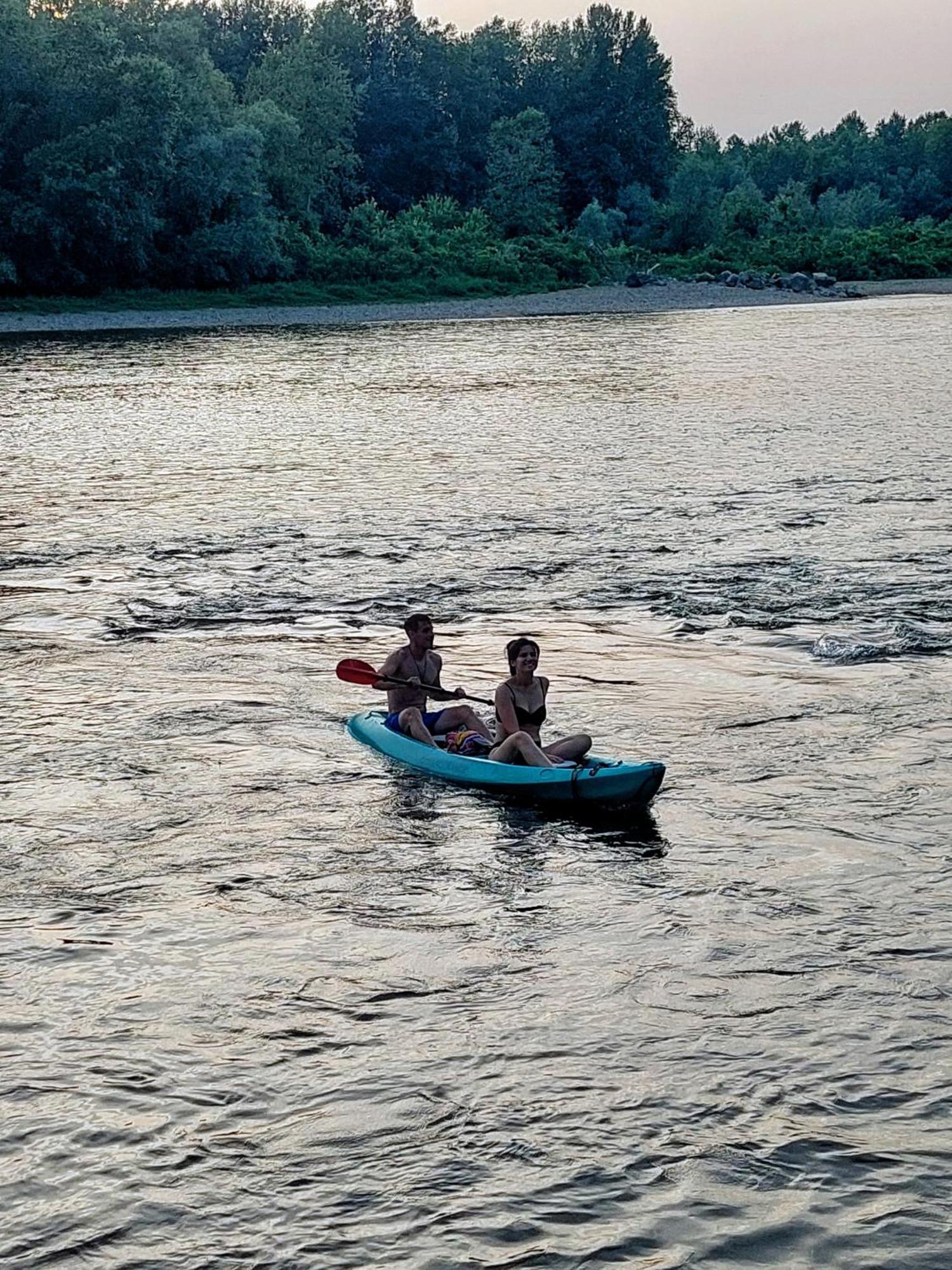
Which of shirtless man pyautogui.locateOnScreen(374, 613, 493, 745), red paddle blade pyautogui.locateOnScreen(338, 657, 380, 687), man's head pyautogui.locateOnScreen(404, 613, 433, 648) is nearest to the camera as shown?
man's head pyautogui.locateOnScreen(404, 613, 433, 648)

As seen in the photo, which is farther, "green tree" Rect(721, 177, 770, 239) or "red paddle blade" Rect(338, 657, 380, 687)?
"green tree" Rect(721, 177, 770, 239)

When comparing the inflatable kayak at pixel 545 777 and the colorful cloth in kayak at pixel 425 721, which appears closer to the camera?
the inflatable kayak at pixel 545 777

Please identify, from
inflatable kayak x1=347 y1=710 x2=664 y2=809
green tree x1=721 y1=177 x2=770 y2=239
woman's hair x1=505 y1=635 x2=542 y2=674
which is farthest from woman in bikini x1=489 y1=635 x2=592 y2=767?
green tree x1=721 y1=177 x2=770 y2=239

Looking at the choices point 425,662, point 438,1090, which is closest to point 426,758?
point 425,662

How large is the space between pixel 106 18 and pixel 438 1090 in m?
59.6

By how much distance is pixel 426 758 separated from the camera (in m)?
9.70

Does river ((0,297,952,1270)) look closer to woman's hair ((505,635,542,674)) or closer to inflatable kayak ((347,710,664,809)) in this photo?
inflatable kayak ((347,710,664,809))

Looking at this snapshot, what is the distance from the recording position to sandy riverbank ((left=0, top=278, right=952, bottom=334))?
54.7m

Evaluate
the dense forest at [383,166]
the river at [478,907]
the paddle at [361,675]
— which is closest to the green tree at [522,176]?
the dense forest at [383,166]

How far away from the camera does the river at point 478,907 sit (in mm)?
5473

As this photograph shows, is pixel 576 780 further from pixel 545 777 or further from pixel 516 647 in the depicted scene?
pixel 516 647

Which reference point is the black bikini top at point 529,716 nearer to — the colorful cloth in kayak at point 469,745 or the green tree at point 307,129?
the colorful cloth in kayak at point 469,745

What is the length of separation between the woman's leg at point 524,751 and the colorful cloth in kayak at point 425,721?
2.78ft

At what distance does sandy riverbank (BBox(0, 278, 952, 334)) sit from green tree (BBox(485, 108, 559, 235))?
11680mm
